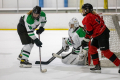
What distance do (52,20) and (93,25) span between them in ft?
17.2

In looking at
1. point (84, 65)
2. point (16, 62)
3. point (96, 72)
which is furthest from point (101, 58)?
point (16, 62)

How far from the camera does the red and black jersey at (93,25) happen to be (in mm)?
2443

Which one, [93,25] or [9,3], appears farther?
[9,3]

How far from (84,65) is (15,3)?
5.99 meters

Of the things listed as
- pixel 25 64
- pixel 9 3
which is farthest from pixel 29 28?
pixel 9 3

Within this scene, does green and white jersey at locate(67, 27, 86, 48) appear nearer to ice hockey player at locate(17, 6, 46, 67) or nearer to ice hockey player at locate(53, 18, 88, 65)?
ice hockey player at locate(53, 18, 88, 65)

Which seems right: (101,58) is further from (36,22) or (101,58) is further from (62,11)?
(62,11)

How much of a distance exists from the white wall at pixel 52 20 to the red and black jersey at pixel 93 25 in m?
5.04

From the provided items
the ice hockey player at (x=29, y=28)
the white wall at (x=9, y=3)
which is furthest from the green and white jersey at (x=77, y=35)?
the white wall at (x=9, y=3)

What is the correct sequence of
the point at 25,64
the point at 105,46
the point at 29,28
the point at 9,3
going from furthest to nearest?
the point at 9,3 < the point at 25,64 < the point at 29,28 < the point at 105,46

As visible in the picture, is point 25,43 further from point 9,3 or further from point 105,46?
point 9,3

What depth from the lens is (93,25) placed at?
8.14 feet

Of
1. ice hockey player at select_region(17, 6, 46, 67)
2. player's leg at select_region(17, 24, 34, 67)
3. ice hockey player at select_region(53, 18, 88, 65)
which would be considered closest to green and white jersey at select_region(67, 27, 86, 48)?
ice hockey player at select_region(53, 18, 88, 65)

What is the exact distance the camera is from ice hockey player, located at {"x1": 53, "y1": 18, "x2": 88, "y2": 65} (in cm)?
295
